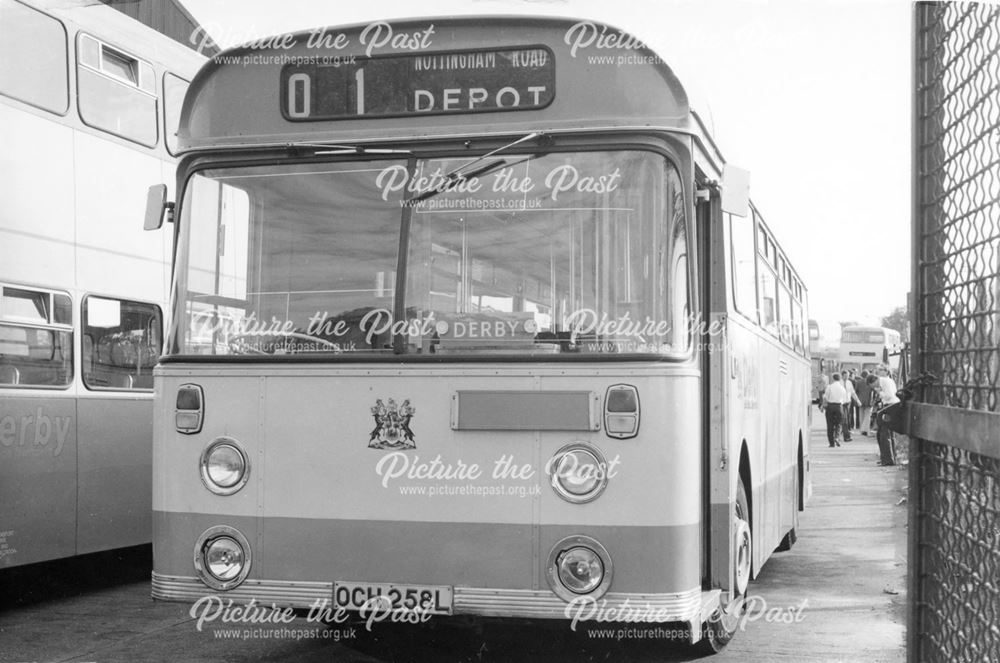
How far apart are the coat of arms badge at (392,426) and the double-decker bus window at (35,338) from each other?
3.83 m

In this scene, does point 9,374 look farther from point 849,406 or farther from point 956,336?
point 849,406

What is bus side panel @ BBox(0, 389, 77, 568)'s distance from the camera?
8.44m

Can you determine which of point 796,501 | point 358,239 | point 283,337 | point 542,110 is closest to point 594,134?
point 542,110

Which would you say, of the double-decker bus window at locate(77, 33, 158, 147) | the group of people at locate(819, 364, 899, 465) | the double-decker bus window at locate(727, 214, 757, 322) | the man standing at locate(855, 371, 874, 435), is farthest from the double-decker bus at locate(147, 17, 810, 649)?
the man standing at locate(855, 371, 874, 435)

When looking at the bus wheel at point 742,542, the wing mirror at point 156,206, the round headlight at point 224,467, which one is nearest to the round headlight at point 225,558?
the round headlight at point 224,467

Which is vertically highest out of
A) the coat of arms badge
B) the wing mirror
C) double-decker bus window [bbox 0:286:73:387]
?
the wing mirror

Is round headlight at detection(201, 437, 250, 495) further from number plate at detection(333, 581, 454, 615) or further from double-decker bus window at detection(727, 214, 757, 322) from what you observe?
double-decker bus window at detection(727, 214, 757, 322)

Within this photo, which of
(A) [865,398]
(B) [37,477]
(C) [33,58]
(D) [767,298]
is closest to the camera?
(B) [37,477]

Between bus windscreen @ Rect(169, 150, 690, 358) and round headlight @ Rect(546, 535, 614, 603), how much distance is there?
903mm

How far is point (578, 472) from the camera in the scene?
18.5 feet

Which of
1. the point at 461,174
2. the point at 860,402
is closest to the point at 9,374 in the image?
the point at 461,174

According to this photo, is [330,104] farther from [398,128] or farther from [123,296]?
[123,296]

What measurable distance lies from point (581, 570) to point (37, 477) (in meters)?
4.83

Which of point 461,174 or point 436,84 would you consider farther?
point 436,84
